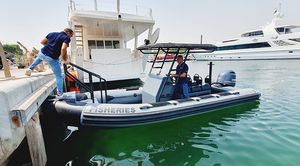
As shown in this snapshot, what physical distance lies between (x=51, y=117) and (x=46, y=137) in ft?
2.48

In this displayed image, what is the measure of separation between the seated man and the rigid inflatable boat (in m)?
0.13

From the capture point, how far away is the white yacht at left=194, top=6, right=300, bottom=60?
Answer: 26641mm

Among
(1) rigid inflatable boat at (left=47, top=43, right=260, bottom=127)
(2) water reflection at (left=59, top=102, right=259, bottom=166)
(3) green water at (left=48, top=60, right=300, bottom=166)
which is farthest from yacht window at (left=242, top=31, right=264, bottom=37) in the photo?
(2) water reflection at (left=59, top=102, right=259, bottom=166)

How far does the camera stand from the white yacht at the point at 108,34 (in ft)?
28.1

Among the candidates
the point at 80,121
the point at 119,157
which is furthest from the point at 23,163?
the point at 119,157

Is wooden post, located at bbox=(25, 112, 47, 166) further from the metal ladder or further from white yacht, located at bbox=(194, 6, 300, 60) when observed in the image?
white yacht, located at bbox=(194, 6, 300, 60)

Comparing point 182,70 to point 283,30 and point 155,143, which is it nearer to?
point 155,143

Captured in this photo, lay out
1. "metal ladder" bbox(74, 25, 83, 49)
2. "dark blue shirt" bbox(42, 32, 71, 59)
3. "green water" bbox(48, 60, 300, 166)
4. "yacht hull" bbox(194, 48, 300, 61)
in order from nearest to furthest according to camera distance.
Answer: "green water" bbox(48, 60, 300, 166) < "dark blue shirt" bbox(42, 32, 71, 59) < "metal ladder" bbox(74, 25, 83, 49) < "yacht hull" bbox(194, 48, 300, 61)

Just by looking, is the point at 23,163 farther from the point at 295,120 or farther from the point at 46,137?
the point at 295,120

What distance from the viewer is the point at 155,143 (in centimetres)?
373

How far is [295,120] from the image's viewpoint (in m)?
4.54

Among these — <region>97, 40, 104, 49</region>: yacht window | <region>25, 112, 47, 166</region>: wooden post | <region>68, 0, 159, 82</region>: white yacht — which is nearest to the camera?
<region>25, 112, 47, 166</region>: wooden post

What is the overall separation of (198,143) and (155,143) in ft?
3.02

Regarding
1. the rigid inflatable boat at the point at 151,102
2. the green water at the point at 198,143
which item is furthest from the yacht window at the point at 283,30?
the green water at the point at 198,143
